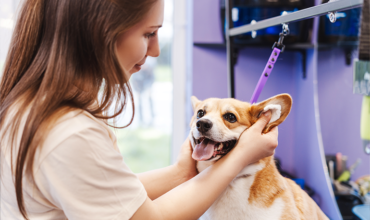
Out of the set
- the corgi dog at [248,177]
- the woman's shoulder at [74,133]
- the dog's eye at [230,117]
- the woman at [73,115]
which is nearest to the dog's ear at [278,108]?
the corgi dog at [248,177]

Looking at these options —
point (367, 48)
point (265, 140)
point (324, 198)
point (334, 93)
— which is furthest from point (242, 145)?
point (324, 198)

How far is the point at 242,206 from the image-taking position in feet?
2.53

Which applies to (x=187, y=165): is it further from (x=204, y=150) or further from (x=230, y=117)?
Result: (x=230, y=117)

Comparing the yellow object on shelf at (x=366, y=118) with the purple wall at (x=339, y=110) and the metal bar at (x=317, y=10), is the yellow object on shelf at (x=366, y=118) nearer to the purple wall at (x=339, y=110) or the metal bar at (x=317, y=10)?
the purple wall at (x=339, y=110)

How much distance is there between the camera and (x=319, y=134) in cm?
144

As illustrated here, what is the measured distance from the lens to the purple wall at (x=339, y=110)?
47.7 inches

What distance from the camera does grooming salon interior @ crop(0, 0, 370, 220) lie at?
123 cm

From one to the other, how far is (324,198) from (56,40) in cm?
145

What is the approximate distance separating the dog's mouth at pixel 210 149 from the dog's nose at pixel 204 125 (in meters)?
0.05

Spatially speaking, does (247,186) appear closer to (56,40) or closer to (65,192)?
(65,192)

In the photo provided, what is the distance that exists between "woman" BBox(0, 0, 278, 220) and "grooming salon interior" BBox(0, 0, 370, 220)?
0.55m

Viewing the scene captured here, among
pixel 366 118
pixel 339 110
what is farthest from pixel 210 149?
pixel 339 110

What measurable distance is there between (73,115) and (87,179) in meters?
0.13

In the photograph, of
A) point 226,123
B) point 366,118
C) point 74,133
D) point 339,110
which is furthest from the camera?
point 339,110
